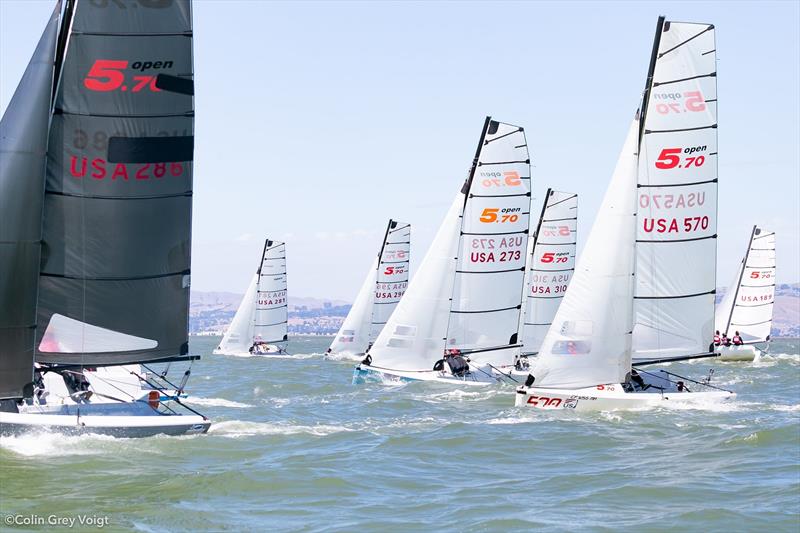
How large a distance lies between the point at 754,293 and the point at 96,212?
45499mm

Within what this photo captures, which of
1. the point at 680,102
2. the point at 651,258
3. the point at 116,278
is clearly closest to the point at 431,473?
the point at 116,278

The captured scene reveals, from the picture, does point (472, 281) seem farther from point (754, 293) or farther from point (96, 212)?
point (754, 293)

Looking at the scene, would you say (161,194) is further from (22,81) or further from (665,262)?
(665,262)

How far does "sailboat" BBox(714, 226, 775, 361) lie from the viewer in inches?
2226

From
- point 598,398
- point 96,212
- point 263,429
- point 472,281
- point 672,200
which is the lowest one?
point 263,429

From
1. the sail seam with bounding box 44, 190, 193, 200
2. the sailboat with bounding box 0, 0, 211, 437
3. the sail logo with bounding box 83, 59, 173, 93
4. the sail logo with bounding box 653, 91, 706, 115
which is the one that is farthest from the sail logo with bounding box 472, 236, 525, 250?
the sail logo with bounding box 83, 59, 173, 93

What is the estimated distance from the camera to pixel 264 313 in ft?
218

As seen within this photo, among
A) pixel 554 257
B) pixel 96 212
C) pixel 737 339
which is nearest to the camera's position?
pixel 96 212

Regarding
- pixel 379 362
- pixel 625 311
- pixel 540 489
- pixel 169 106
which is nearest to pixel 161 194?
pixel 169 106

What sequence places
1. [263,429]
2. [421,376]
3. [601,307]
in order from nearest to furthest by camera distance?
[263,429] < [601,307] < [421,376]

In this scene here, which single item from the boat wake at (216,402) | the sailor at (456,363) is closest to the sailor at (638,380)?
the sailor at (456,363)

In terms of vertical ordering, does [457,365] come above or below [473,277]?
below

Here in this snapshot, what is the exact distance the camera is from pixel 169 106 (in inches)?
746

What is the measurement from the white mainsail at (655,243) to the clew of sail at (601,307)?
0.02 metres
